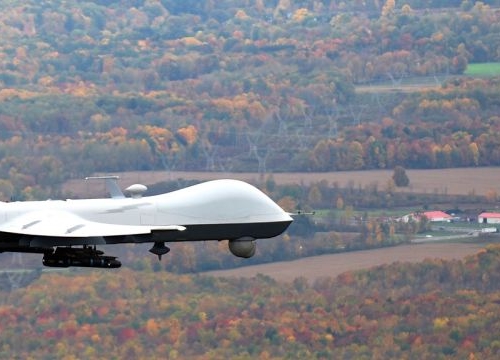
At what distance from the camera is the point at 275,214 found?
253 ft

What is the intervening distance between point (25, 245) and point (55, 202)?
7.14 ft

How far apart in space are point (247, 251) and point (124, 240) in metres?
6.77

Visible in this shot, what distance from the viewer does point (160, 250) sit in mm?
75562

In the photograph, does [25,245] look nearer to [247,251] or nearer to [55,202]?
[55,202]

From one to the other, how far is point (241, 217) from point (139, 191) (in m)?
4.57

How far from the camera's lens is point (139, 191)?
75.5 metres

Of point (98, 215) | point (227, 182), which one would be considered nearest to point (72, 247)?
point (98, 215)

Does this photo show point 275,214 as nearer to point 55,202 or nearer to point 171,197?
point 171,197

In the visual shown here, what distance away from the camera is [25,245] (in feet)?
244

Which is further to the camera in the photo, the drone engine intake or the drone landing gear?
the drone engine intake

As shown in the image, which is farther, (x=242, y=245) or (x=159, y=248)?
(x=242, y=245)

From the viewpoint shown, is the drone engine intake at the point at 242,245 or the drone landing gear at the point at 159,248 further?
the drone engine intake at the point at 242,245

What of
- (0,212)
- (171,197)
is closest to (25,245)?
(0,212)

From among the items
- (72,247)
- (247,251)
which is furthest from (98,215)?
(247,251)
